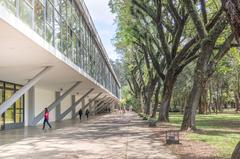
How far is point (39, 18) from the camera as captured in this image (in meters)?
16.4

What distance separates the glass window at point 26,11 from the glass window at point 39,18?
783 millimetres

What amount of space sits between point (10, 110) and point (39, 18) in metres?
12.3

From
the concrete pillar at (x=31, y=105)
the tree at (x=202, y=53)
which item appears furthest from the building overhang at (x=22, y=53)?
the tree at (x=202, y=53)

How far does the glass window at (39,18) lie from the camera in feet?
51.3

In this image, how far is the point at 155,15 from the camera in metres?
25.2

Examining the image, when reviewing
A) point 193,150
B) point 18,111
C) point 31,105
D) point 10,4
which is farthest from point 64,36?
point 193,150

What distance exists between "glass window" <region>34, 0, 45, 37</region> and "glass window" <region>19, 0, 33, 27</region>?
2.57 ft

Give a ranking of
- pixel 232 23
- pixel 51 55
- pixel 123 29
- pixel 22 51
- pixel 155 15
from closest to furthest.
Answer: pixel 232 23
pixel 22 51
pixel 51 55
pixel 155 15
pixel 123 29

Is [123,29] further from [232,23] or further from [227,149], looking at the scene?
[232,23]

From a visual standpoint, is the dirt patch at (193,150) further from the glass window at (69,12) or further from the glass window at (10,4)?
the glass window at (69,12)

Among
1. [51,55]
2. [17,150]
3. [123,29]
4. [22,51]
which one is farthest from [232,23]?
[123,29]

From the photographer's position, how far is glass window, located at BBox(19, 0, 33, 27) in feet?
44.0

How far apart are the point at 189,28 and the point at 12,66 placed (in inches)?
592

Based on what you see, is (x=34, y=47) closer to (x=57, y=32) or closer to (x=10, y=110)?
(x=57, y=32)
